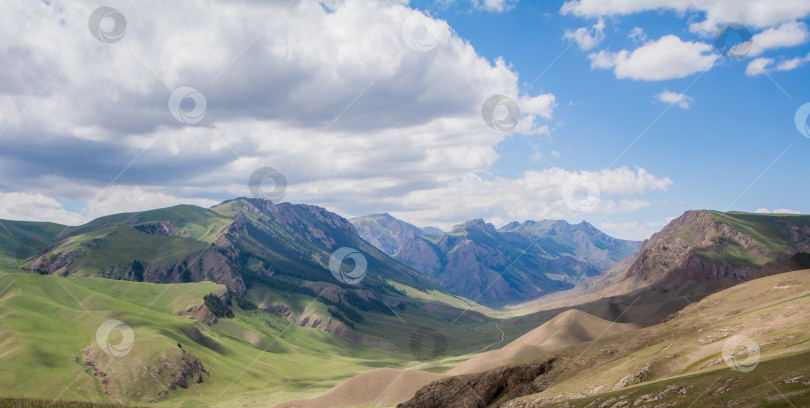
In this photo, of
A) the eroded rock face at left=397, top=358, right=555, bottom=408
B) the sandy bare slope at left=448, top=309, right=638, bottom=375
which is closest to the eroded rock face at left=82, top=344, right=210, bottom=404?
the sandy bare slope at left=448, top=309, right=638, bottom=375

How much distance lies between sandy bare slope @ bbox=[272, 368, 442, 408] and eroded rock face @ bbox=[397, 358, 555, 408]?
802 inches

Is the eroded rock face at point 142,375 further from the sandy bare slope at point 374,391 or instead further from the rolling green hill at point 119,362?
the sandy bare slope at point 374,391

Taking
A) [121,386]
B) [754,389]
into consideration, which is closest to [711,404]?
[754,389]

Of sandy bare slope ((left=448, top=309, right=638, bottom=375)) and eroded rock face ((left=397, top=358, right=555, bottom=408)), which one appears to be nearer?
eroded rock face ((left=397, top=358, right=555, bottom=408))

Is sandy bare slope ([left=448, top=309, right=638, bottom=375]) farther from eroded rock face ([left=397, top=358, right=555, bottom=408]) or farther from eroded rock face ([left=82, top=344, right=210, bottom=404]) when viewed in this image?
eroded rock face ([left=82, top=344, right=210, bottom=404])

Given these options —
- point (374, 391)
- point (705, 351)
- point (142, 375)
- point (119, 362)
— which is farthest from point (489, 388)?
point (119, 362)

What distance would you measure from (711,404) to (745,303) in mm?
61811

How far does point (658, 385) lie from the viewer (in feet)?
153

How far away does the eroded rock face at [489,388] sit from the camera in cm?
7294

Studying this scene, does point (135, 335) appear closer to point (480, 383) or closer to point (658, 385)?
point (480, 383)

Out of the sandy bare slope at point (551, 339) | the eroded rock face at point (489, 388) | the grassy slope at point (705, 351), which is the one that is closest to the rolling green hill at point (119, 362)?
the sandy bare slope at point (551, 339)

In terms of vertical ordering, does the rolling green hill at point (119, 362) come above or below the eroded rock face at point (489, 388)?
above

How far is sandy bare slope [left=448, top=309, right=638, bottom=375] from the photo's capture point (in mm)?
122688

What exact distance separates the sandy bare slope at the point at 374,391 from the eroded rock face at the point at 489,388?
20.4 metres
